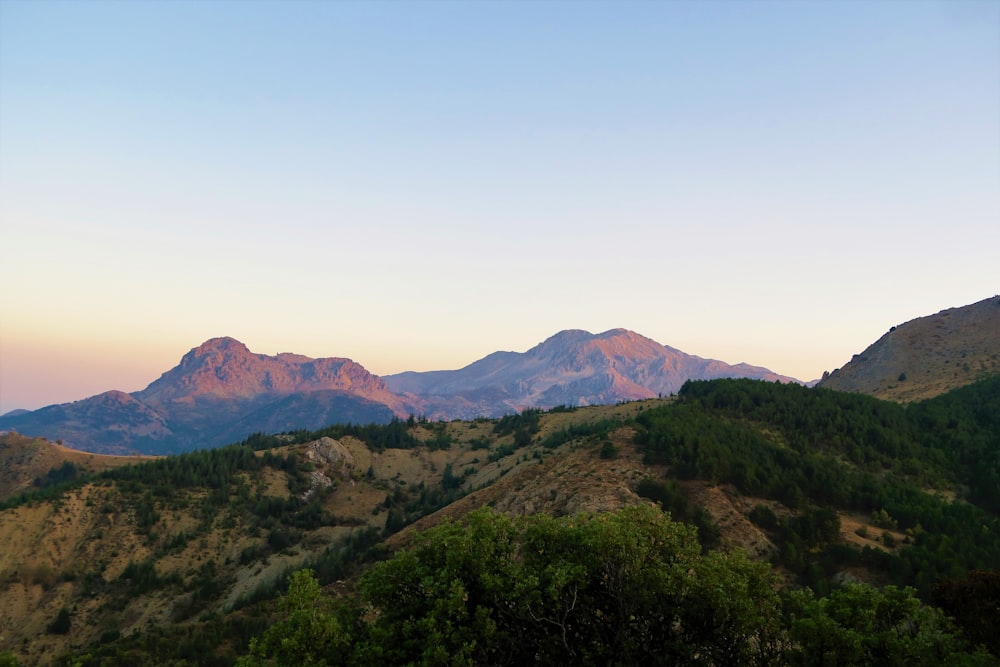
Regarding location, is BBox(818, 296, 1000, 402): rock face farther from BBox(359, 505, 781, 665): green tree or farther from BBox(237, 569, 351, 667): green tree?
BBox(237, 569, 351, 667): green tree

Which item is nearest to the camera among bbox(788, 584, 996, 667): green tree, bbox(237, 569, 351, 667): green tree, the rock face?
bbox(788, 584, 996, 667): green tree

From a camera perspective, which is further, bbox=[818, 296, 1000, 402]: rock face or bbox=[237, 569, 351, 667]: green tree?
bbox=[818, 296, 1000, 402]: rock face

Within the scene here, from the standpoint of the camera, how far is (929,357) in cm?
15300

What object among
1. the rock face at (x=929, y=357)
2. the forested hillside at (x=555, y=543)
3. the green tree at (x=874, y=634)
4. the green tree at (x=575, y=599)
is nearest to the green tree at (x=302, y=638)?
the forested hillside at (x=555, y=543)

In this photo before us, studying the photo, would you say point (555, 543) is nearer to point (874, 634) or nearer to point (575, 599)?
point (575, 599)

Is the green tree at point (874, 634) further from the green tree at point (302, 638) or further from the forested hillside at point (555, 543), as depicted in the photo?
the green tree at point (302, 638)

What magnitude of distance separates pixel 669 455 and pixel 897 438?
38530 millimetres

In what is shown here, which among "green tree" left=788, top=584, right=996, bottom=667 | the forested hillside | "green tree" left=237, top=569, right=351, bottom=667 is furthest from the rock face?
"green tree" left=237, top=569, right=351, bottom=667

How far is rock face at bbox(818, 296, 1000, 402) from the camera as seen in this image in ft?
430

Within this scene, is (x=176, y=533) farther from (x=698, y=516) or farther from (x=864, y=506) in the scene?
(x=864, y=506)

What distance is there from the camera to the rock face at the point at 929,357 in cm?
13112

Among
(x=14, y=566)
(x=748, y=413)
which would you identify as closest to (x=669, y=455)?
(x=748, y=413)

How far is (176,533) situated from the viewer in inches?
3871

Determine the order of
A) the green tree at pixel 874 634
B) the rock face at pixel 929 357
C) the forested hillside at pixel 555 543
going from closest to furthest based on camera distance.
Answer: the green tree at pixel 874 634, the forested hillside at pixel 555 543, the rock face at pixel 929 357
